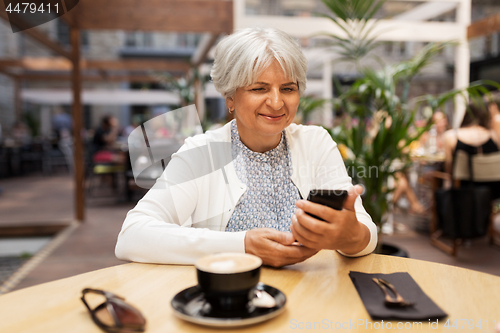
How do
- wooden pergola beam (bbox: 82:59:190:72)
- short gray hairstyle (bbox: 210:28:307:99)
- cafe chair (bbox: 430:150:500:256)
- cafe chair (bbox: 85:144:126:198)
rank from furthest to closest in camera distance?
wooden pergola beam (bbox: 82:59:190:72)
cafe chair (bbox: 85:144:126:198)
cafe chair (bbox: 430:150:500:256)
short gray hairstyle (bbox: 210:28:307:99)

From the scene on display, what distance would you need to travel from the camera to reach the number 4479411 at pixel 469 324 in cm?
57

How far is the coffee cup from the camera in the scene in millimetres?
554

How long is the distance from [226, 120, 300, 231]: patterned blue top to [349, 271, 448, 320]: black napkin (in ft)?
1.49

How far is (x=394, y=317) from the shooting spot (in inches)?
23.0

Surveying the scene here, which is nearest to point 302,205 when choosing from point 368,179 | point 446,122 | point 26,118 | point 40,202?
point 368,179

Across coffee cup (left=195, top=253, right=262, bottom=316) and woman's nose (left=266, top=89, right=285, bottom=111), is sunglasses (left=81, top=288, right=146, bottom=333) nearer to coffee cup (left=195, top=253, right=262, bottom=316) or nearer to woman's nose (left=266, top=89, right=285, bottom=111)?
coffee cup (left=195, top=253, right=262, bottom=316)

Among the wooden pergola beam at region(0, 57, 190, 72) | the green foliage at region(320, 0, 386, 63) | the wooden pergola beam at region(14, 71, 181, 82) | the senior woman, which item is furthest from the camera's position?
the wooden pergola beam at region(14, 71, 181, 82)

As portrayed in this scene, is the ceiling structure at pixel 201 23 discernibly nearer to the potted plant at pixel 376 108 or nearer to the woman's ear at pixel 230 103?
the potted plant at pixel 376 108

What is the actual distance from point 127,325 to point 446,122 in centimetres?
529

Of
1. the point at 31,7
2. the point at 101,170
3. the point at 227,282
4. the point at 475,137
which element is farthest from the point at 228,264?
the point at 101,170

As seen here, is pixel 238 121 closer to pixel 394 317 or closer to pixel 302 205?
pixel 302 205

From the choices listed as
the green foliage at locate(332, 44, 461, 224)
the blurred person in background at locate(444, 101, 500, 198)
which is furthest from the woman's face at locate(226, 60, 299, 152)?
the blurred person in background at locate(444, 101, 500, 198)

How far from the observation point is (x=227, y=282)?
553 millimetres

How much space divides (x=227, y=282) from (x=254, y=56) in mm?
702
